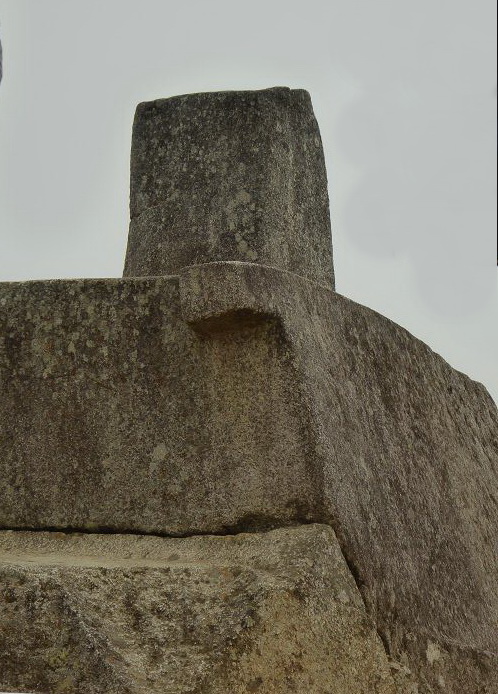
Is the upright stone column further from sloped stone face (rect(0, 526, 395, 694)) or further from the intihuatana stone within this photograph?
sloped stone face (rect(0, 526, 395, 694))

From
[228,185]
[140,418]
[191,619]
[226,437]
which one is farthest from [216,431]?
[228,185]

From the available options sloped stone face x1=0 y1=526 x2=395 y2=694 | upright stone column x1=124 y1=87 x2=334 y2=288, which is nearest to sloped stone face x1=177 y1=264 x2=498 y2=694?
sloped stone face x1=0 y1=526 x2=395 y2=694

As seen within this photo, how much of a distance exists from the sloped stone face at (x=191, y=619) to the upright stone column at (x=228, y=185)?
5.25 ft

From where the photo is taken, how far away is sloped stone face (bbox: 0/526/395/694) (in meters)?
5.15

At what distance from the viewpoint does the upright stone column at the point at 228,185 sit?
6758 mm

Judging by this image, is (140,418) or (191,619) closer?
(191,619)

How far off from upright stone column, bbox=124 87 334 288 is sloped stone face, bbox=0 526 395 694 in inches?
63.0

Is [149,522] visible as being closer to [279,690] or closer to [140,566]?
[140,566]

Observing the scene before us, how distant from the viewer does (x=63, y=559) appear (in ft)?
18.5

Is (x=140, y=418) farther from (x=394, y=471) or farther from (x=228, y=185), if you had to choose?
(x=228, y=185)

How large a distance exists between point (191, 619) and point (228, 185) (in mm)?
2278

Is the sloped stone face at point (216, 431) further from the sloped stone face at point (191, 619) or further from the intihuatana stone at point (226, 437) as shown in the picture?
the sloped stone face at point (191, 619)

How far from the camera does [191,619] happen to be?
17.6 ft

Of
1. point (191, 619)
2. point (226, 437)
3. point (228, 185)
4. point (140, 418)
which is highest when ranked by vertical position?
point (228, 185)
